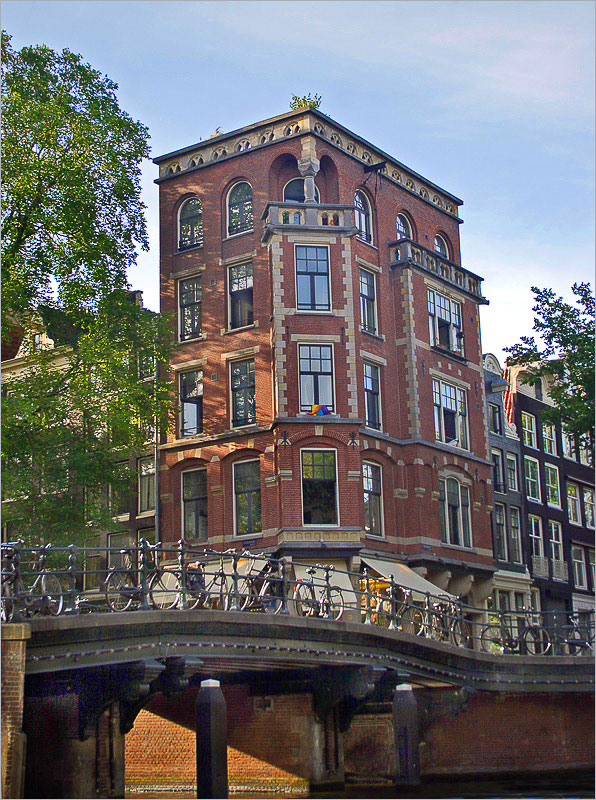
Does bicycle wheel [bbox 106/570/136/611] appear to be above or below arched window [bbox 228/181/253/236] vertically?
below

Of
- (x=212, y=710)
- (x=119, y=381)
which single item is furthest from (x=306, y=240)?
(x=212, y=710)

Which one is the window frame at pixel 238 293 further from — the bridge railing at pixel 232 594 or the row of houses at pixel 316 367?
the bridge railing at pixel 232 594

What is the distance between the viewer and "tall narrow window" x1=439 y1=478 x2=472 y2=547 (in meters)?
38.1

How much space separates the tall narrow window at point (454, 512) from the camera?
38125 mm

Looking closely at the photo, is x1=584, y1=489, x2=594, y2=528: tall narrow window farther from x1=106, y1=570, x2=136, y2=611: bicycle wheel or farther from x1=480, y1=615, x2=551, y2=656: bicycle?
x1=106, y1=570, x2=136, y2=611: bicycle wheel

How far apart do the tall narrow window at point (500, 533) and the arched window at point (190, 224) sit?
1677 centimetres

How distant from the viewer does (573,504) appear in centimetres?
5184

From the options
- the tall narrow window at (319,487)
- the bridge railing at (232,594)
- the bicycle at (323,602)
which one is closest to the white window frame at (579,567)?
the bridge railing at (232,594)

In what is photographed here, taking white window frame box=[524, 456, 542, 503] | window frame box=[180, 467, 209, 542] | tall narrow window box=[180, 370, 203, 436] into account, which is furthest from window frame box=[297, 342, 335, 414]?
white window frame box=[524, 456, 542, 503]

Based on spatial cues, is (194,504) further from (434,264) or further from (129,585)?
(129,585)

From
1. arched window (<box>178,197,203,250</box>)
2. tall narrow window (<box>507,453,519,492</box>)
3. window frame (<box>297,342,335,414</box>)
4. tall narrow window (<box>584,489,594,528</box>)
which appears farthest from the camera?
tall narrow window (<box>584,489,594,528</box>)

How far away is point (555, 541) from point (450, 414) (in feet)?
41.8

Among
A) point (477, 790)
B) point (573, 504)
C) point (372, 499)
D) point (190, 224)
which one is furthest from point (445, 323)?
point (477, 790)

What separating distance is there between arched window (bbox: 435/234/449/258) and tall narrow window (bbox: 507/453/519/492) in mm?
9537
